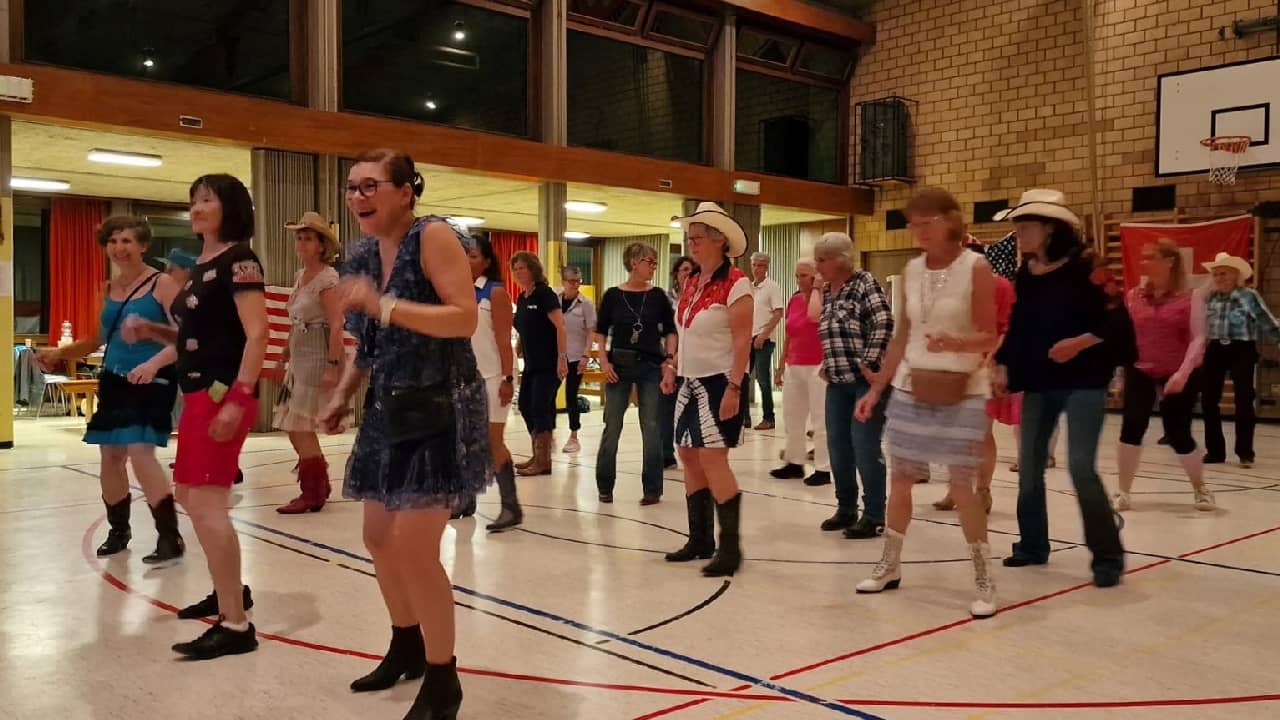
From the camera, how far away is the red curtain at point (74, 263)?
1423 centimetres

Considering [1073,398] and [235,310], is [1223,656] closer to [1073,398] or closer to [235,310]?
[1073,398]

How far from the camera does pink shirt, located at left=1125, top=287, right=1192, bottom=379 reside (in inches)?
225

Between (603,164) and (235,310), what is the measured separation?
30.5 ft

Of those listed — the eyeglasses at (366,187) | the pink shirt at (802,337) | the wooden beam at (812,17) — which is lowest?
the pink shirt at (802,337)

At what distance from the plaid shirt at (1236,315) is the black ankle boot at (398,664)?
23.6 feet

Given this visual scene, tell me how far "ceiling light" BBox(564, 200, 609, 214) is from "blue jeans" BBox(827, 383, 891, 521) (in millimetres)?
9564

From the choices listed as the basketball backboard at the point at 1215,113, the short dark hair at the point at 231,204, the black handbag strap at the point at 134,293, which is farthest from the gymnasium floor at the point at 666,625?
the basketball backboard at the point at 1215,113

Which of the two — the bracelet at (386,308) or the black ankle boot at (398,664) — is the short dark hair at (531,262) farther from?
the bracelet at (386,308)

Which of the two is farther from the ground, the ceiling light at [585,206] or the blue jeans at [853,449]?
the ceiling light at [585,206]

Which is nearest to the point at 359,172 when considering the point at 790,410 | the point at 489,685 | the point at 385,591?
the point at 385,591

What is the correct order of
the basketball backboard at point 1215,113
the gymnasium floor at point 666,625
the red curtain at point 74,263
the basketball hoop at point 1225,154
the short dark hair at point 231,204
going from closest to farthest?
the gymnasium floor at point 666,625 → the short dark hair at point 231,204 → the basketball backboard at point 1215,113 → the basketball hoop at point 1225,154 → the red curtain at point 74,263

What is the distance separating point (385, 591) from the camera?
9.23ft

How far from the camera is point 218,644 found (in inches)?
125

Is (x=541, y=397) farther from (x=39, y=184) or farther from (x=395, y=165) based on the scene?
(x=39, y=184)
